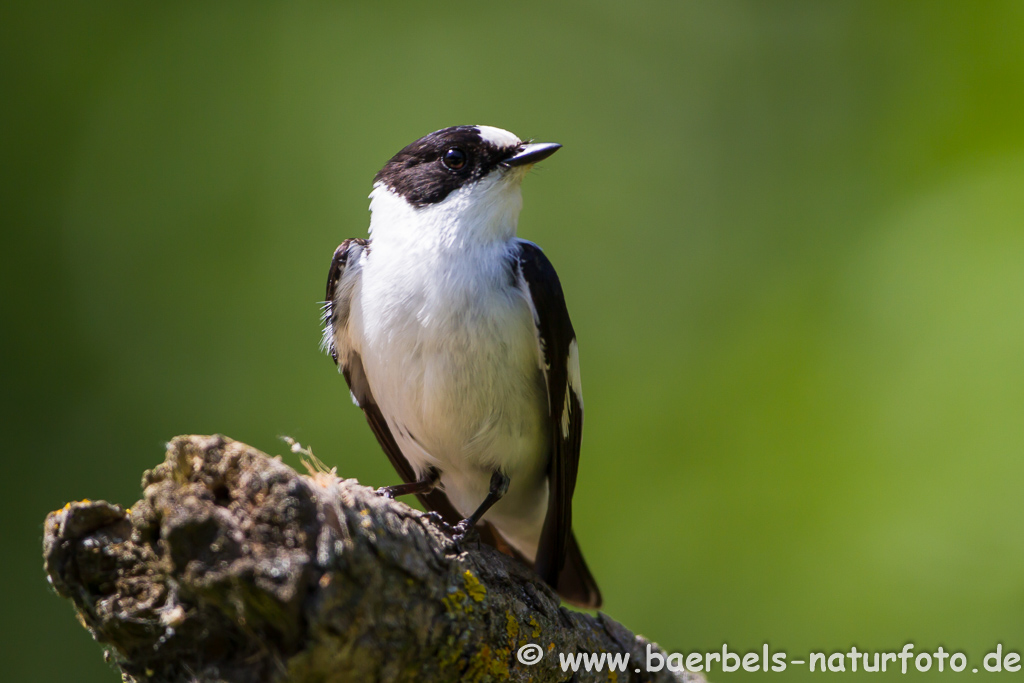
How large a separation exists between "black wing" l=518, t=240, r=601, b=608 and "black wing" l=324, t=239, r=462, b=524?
611 mm

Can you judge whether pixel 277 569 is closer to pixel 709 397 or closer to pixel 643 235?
pixel 709 397

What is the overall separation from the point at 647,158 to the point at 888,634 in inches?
158

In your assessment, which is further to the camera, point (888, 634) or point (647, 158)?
point (647, 158)

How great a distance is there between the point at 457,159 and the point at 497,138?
0.21 m

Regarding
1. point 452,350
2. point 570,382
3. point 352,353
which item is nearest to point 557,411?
point 570,382

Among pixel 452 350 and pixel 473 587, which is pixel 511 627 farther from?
pixel 452 350

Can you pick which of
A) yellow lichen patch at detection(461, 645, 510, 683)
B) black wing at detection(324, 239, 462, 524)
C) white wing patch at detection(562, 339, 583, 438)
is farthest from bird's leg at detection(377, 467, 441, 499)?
yellow lichen patch at detection(461, 645, 510, 683)

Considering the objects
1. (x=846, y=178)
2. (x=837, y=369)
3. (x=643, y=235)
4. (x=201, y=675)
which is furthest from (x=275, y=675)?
(x=846, y=178)

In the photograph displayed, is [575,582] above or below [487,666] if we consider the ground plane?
below

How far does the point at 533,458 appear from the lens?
346 centimetres

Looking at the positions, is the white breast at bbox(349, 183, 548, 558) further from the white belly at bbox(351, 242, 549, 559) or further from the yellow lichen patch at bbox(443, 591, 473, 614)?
the yellow lichen patch at bbox(443, 591, 473, 614)

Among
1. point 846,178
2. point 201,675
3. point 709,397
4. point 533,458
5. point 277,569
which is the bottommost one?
point 709,397

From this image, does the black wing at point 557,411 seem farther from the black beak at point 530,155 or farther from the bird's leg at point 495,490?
the black beak at point 530,155

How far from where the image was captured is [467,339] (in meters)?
3.05
